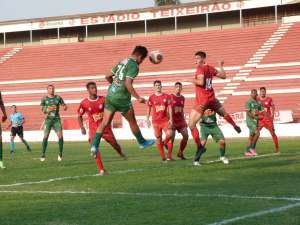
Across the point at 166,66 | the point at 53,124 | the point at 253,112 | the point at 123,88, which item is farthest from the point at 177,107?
the point at 166,66

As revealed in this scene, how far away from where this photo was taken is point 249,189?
1009 centimetres

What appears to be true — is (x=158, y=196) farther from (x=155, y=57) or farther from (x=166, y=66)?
(x=166, y=66)

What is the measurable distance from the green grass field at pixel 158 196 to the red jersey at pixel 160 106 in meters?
3.86

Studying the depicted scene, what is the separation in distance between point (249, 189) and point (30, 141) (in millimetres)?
30469

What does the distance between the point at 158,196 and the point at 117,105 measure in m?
3.46

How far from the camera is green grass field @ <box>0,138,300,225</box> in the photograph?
24.9ft

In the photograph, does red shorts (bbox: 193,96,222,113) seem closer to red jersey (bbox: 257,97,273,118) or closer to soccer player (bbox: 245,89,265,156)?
soccer player (bbox: 245,89,265,156)


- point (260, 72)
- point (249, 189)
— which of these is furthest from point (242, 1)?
point (249, 189)

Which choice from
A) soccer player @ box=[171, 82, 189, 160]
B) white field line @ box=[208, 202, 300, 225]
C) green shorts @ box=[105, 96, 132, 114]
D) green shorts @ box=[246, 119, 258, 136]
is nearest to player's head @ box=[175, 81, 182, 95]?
soccer player @ box=[171, 82, 189, 160]

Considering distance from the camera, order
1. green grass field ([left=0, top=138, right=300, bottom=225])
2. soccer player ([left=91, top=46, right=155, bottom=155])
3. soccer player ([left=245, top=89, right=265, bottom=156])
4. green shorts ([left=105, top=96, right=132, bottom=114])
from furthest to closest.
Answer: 1. soccer player ([left=245, top=89, right=265, bottom=156])
2. green shorts ([left=105, top=96, right=132, bottom=114])
3. soccer player ([left=91, top=46, right=155, bottom=155])
4. green grass field ([left=0, top=138, right=300, bottom=225])

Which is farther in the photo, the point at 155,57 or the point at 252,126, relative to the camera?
the point at 252,126

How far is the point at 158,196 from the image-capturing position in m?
9.47

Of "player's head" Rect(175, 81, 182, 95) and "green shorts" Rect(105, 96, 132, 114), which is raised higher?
"player's head" Rect(175, 81, 182, 95)

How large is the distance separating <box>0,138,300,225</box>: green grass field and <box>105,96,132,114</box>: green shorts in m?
1.25
